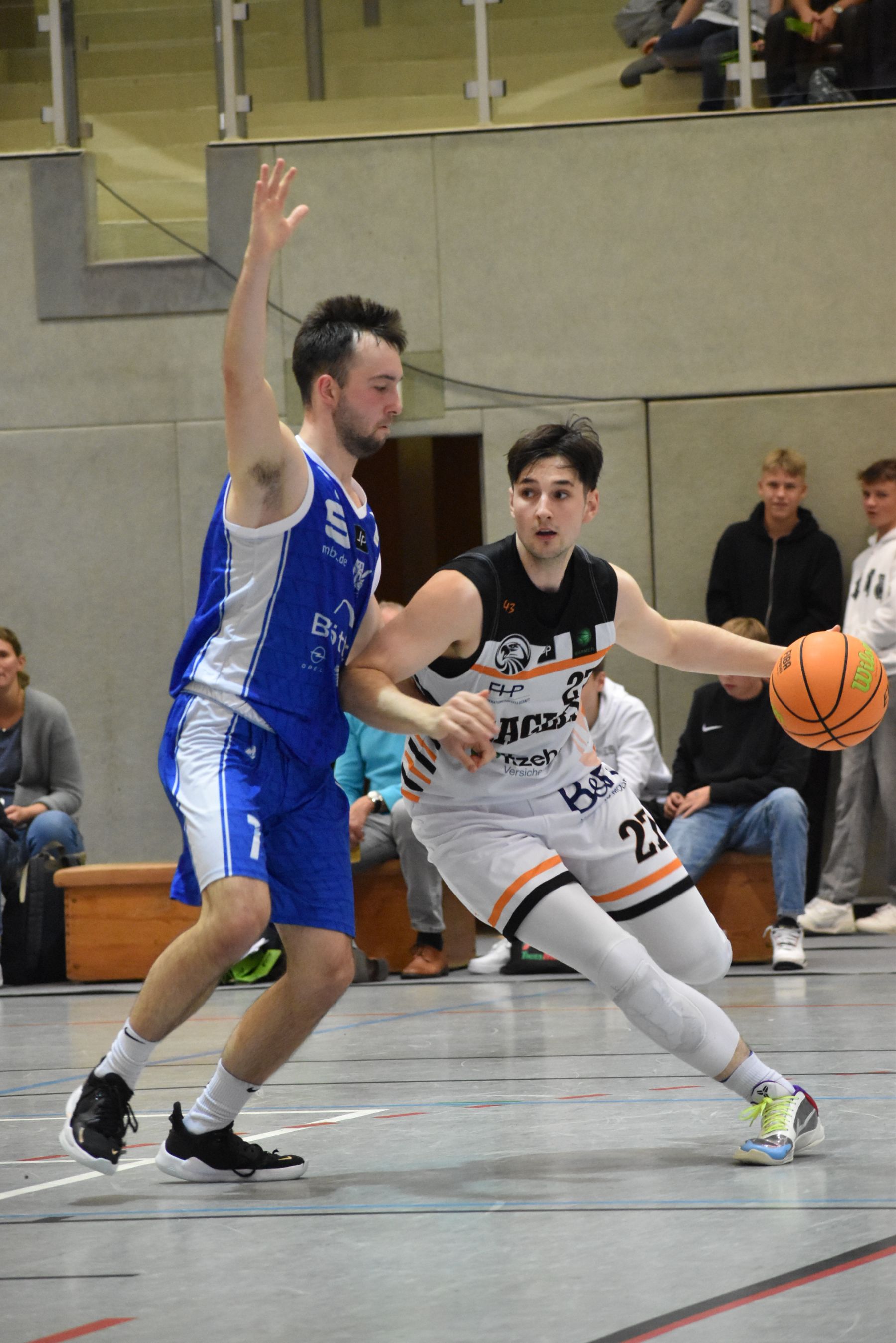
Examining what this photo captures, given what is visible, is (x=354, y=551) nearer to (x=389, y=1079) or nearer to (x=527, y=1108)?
(x=527, y=1108)

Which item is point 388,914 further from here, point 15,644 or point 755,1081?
point 755,1081

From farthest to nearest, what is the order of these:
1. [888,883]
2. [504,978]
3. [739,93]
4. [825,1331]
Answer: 1. [739,93]
2. [888,883]
3. [504,978]
4. [825,1331]

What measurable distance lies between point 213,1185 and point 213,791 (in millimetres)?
881

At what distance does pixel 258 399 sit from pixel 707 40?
6461mm

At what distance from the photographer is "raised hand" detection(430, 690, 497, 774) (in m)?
3.29

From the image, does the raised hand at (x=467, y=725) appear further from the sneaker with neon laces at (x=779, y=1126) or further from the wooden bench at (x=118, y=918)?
the wooden bench at (x=118, y=918)

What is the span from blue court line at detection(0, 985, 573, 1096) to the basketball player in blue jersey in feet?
3.75

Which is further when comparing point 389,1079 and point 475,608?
point 389,1079

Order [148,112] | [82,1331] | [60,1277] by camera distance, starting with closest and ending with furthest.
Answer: [82,1331]
[60,1277]
[148,112]

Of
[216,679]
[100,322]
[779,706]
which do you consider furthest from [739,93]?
[216,679]

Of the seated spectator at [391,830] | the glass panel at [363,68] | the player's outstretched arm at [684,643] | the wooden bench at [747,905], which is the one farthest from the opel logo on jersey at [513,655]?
the glass panel at [363,68]

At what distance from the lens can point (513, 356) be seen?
9211 millimetres

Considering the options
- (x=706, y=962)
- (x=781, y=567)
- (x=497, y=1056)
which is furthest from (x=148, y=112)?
(x=706, y=962)

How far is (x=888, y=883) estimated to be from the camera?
27.5 feet
